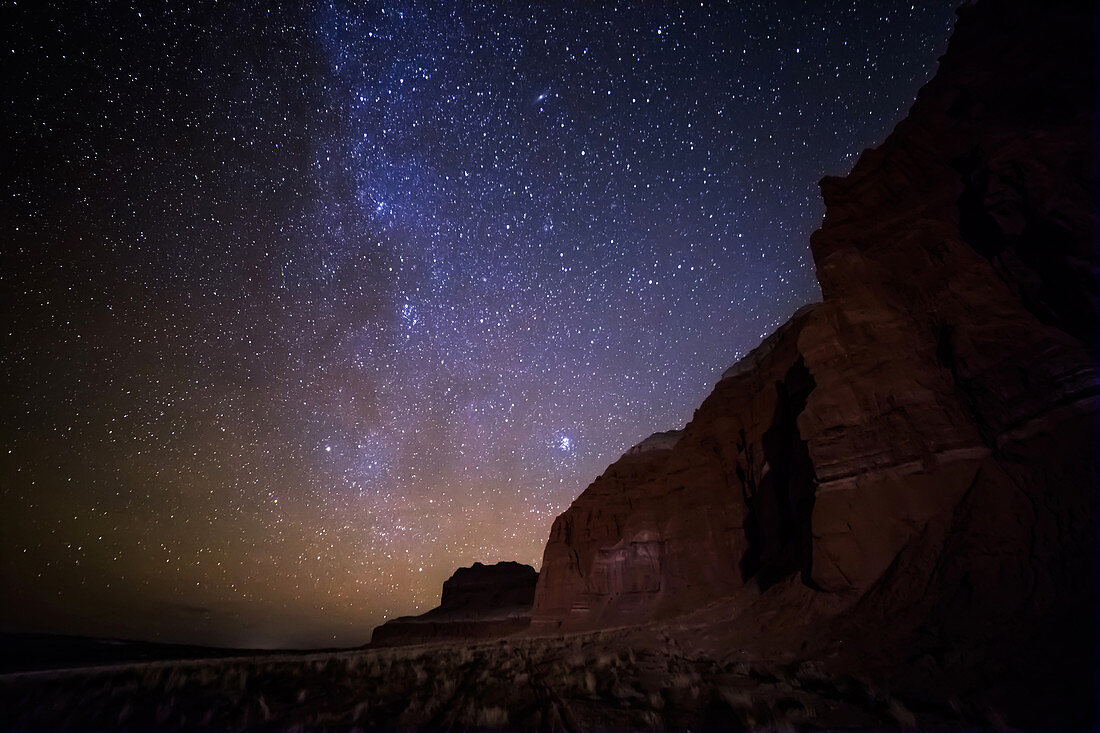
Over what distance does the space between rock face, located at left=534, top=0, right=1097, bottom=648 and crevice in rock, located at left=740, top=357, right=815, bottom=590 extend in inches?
10.4

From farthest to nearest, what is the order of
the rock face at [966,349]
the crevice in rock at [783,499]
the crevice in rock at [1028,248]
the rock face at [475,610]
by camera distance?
the rock face at [475,610] < the crevice in rock at [783,499] < the crevice in rock at [1028,248] < the rock face at [966,349]

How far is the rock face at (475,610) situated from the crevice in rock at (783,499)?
42.7 meters

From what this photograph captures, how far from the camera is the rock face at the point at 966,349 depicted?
10570 mm

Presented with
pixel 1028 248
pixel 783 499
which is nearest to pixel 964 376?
pixel 1028 248

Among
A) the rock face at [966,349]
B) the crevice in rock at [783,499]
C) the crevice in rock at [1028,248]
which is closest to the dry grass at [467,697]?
the rock face at [966,349]

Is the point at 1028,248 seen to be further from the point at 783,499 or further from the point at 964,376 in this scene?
the point at 783,499

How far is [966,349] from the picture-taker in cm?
1366

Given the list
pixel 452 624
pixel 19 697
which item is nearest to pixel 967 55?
pixel 19 697

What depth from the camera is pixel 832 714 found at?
7.71m

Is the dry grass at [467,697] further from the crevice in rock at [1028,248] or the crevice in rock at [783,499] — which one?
the crevice in rock at [1028,248]

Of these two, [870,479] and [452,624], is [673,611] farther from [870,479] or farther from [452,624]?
[452,624]

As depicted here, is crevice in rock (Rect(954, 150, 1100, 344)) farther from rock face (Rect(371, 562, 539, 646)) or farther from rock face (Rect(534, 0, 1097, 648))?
rock face (Rect(371, 562, 539, 646))

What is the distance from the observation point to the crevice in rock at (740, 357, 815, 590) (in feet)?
64.3

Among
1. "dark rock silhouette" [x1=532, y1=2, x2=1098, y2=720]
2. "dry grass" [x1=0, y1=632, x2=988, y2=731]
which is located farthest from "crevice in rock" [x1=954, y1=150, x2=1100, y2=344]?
"dry grass" [x1=0, y1=632, x2=988, y2=731]
